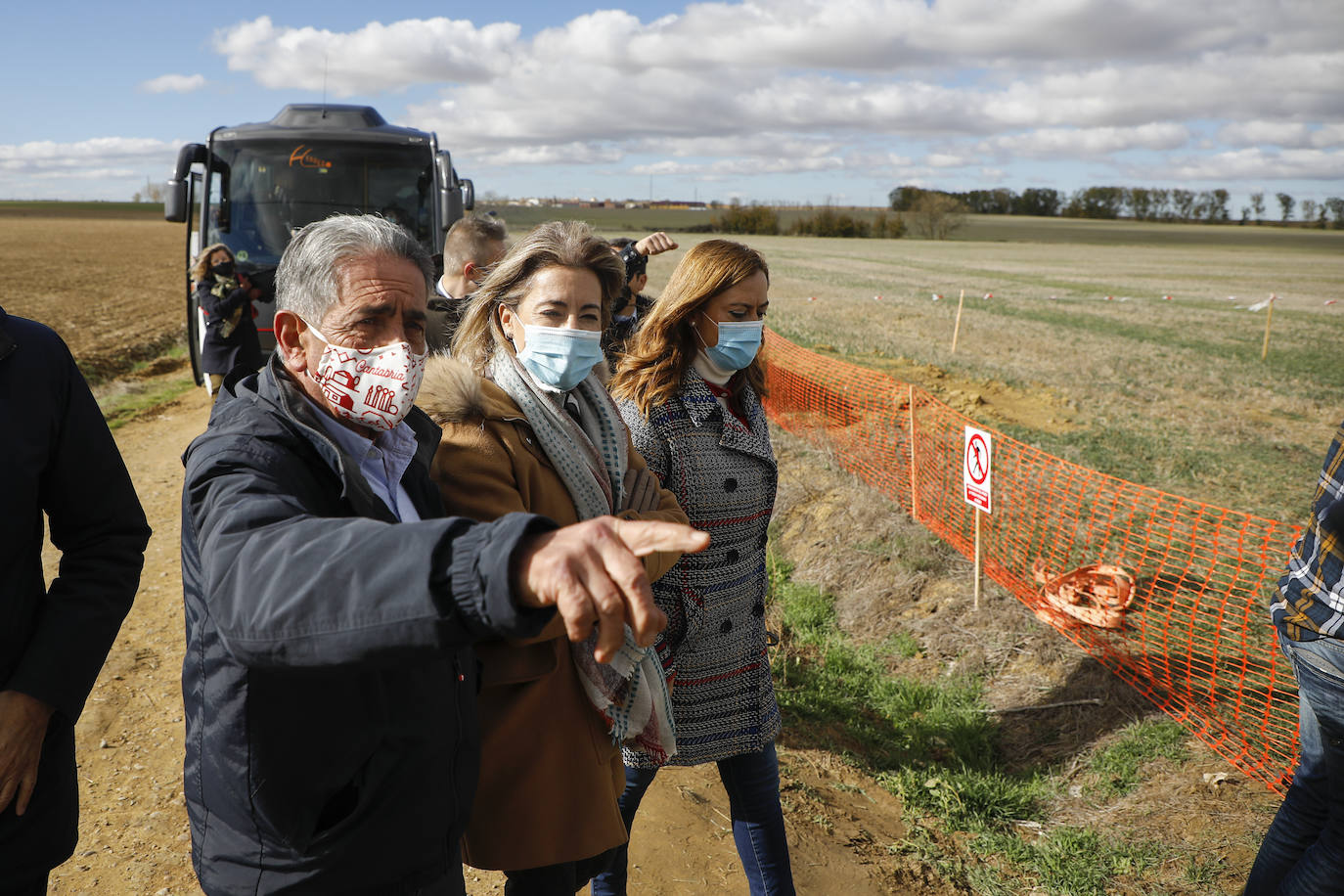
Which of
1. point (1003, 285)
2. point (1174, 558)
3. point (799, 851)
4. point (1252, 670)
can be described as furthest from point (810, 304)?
point (799, 851)

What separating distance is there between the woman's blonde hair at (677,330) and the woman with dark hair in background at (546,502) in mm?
499

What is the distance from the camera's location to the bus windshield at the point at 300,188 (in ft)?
31.7

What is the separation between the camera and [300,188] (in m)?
9.86

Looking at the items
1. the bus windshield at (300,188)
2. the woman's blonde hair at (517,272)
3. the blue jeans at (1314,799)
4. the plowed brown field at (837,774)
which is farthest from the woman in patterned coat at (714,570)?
the bus windshield at (300,188)

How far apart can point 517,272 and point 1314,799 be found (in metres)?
2.56

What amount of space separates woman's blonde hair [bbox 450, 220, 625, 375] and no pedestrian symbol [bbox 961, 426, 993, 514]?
129 inches

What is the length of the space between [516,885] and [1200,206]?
123073 millimetres

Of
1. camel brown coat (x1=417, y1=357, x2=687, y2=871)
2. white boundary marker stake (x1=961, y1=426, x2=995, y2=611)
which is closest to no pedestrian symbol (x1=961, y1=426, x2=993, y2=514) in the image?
white boundary marker stake (x1=961, y1=426, x2=995, y2=611)

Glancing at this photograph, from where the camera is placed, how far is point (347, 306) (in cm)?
159

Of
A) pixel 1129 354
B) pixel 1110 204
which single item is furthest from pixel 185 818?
pixel 1110 204

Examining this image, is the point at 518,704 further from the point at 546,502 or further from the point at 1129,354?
the point at 1129,354

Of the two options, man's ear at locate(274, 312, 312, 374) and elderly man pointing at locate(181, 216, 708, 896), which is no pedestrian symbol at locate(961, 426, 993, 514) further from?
man's ear at locate(274, 312, 312, 374)

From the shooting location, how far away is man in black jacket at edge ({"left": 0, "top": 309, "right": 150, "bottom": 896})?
5.49ft

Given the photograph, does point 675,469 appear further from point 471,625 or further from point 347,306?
point 471,625
